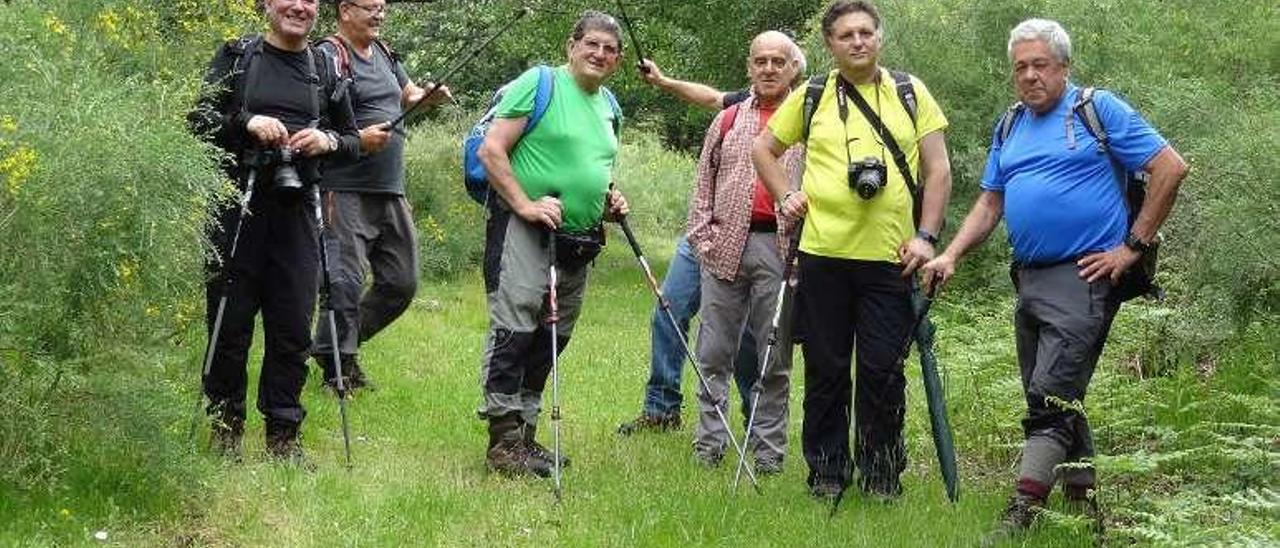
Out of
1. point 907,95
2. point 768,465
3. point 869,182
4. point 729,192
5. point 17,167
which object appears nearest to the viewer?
point 17,167

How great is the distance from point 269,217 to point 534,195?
47.8 inches

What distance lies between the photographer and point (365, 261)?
9312 millimetres

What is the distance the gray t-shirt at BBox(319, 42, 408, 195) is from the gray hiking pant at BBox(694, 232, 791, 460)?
236 centimetres

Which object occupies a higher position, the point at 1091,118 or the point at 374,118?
the point at 1091,118

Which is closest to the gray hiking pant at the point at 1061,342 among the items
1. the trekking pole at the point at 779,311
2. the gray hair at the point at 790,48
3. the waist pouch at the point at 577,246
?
the trekking pole at the point at 779,311

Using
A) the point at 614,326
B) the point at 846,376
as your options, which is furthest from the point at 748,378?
the point at 614,326

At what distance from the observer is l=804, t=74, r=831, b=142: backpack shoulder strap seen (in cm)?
675

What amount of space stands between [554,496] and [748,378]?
1.92 meters

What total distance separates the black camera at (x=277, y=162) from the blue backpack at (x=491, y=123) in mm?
912

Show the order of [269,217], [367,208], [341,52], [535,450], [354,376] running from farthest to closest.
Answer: [354,376], [367,208], [341,52], [535,450], [269,217]

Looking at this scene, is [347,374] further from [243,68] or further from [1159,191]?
[1159,191]

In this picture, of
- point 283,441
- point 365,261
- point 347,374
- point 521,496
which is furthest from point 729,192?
point 347,374

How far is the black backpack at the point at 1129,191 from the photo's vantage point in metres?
6.08

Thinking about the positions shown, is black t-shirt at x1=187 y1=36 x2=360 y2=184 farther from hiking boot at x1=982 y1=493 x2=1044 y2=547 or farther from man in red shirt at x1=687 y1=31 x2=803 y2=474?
hiking boot at x1=982 y1=493 x2=1044 y2=547
